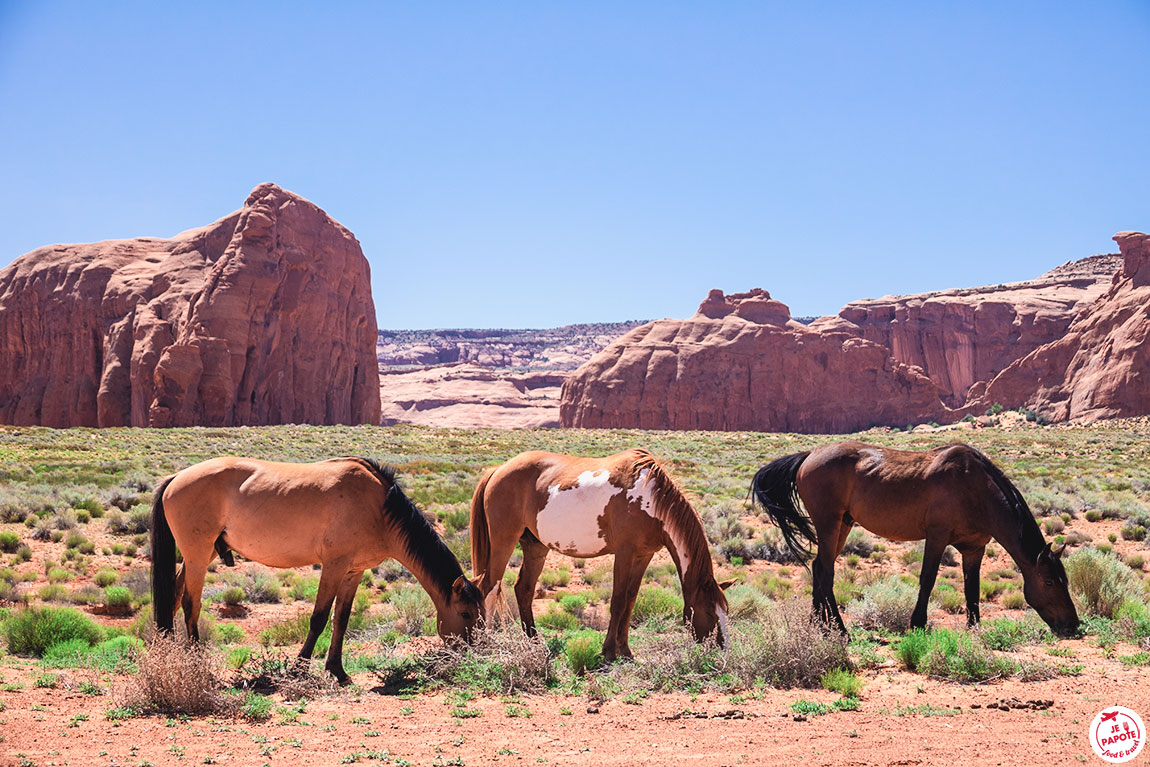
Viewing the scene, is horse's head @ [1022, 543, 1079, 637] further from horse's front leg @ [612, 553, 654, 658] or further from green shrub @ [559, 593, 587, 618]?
green shrub @ [559, 593, 587, 618]

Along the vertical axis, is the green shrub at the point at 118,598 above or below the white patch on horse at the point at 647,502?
below

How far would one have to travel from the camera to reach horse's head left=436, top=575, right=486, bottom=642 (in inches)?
324

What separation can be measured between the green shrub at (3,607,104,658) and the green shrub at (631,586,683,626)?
22.0 feet

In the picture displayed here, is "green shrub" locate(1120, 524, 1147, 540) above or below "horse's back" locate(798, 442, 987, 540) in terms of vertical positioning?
below

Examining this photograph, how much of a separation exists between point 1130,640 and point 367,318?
81.7 metres

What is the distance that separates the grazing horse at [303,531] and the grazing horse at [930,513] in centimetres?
452

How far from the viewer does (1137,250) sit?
86.7 metres

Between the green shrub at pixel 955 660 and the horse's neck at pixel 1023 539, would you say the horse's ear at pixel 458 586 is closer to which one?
the green shrub at pixel 955 660

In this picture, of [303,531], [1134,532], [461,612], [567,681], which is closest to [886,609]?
[567,681]

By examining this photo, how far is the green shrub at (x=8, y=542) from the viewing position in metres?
15.5

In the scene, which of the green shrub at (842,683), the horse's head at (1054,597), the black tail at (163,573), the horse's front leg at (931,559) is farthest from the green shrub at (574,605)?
the horse's head at (1054,597)

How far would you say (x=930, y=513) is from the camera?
31.1ft

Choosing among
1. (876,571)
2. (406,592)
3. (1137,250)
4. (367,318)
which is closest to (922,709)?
(406,592)

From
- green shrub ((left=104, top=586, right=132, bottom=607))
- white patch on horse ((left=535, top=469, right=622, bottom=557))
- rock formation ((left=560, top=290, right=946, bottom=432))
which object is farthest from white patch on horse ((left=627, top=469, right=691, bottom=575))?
rock formation ((left=560, top=290, right=946, bottom=432))
